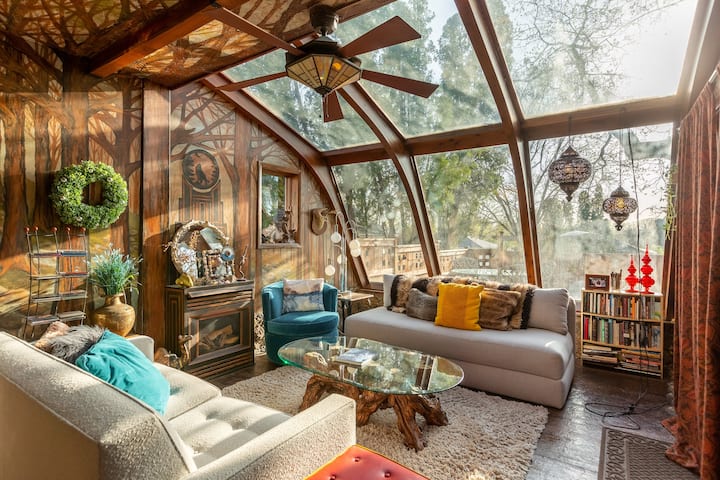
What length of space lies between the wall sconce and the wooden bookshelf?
307 centimetres

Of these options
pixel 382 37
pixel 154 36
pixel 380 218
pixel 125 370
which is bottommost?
pixel 125 370

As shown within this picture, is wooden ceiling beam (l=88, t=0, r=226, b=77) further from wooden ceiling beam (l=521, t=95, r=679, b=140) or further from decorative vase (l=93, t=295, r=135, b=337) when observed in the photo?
wooden ceiling beam (l=521, t=95, r=679, b=140)

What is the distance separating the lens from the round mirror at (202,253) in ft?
13.5

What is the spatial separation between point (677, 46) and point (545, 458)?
323 centimetres

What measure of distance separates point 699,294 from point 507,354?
1.46 metres

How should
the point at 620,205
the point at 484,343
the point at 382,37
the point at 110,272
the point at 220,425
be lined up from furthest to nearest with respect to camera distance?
the point at 620,205
the point at 484,343
the point at 110,272
the point at 382,37
the point at 220,425

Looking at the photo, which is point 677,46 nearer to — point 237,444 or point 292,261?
point 237,444

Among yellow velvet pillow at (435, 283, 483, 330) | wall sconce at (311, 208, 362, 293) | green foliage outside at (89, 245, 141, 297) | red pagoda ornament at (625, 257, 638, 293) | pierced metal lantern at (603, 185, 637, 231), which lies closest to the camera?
green foliage outside at (89, 245, 141, 297)

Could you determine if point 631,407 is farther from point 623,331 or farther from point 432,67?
point 432,67

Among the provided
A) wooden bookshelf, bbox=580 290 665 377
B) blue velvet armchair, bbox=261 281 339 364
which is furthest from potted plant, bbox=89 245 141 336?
wooden bookshelf, bbox=580 290 665 377

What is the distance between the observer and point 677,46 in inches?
120

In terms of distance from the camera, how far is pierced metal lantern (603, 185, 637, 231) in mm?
3684

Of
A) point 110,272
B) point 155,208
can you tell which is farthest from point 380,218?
point 110,272

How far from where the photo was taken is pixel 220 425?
197cm
